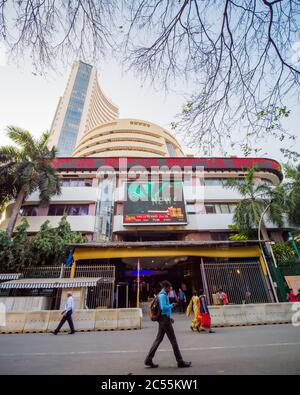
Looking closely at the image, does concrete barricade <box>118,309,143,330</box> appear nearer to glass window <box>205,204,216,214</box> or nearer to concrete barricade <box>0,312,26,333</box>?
concrete barricade <box>0,312,26,333</box>

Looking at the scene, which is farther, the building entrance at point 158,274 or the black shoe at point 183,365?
the building entrance at point 158,274

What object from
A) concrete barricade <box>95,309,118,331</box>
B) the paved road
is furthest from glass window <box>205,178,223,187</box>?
the paved road

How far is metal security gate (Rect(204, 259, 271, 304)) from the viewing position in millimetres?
11836

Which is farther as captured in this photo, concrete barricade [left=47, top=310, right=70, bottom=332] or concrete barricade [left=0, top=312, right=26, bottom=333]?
concrete barricade [left=47, top=310, right=70, bottom=332]

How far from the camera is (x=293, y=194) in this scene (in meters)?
18.1

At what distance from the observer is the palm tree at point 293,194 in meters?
17.8

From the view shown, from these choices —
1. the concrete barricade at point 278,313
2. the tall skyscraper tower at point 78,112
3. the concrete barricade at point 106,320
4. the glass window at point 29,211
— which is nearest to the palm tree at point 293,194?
the concrete barricade at point 278,313

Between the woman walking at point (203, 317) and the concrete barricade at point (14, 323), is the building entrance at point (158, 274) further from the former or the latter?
the concrete barricade at point (14, 323)

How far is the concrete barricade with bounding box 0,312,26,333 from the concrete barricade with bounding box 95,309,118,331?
303 cm

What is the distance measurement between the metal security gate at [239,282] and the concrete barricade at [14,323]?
9.34 metres

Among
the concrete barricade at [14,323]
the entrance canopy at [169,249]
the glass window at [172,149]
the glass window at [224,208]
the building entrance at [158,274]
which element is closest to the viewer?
the concrete barricade at [14,323]


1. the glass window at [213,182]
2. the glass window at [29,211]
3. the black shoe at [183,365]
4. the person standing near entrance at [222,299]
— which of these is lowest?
the black shoe at [183,365]

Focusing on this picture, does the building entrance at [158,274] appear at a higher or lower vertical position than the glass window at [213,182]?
lower

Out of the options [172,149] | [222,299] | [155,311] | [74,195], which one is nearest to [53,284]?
[155,311]
